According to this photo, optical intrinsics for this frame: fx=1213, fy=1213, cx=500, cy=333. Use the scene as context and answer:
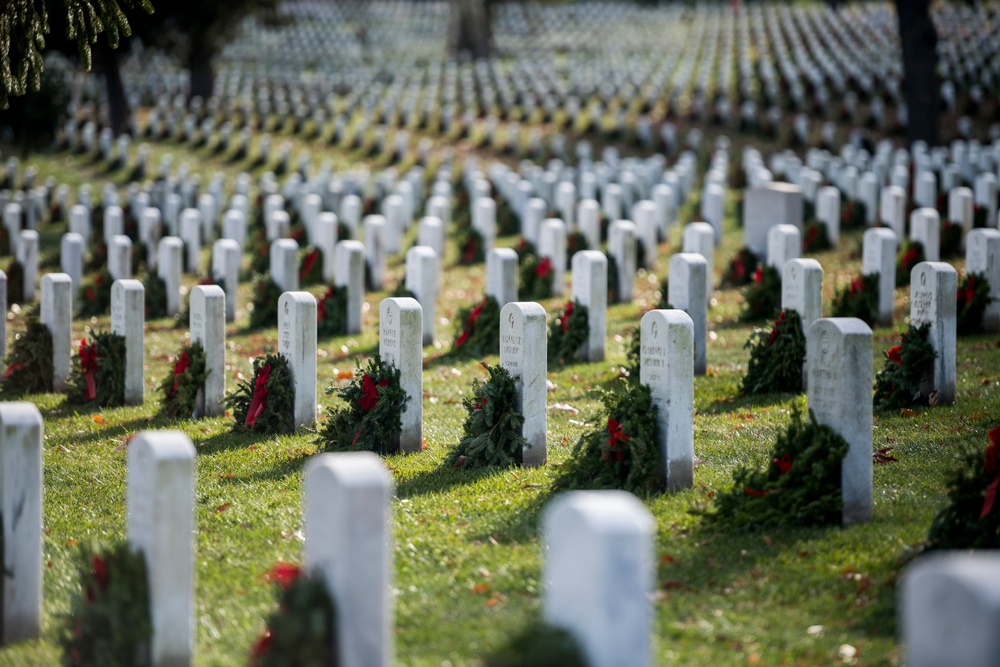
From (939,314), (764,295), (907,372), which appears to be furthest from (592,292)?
(939,314)

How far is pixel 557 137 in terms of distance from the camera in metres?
29.7

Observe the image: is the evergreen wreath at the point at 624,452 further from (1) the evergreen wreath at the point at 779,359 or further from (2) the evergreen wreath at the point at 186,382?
(2) the evergreen wreath at the point at 186,382

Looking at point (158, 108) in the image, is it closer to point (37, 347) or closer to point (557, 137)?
point (557, 137)

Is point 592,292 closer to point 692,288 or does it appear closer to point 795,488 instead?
point 692,288

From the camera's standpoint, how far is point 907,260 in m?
14.9

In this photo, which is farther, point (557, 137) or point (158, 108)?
point (158, 108)

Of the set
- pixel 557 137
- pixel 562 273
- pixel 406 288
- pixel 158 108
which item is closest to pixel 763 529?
pixel 406 288

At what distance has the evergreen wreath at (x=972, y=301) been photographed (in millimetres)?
11977

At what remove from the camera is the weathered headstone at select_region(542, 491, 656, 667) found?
403cm

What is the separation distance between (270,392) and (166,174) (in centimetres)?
1811

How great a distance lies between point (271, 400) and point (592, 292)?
379cm

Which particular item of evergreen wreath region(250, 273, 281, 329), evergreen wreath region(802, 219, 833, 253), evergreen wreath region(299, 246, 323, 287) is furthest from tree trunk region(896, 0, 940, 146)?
evergreen wreath region(250, 273, 281, 329)

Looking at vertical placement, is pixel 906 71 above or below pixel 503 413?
above

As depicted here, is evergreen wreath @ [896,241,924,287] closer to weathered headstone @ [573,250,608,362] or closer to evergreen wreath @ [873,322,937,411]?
weathered headstone @ [573,250,608,362]
